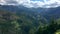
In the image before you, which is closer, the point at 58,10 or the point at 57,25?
the point at 57,25

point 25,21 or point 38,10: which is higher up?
point 38,10

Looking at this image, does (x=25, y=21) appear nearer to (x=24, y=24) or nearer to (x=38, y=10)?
(x=24, y=24)

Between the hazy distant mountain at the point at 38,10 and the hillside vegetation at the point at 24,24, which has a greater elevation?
the hazy distant mountain at the point at 38,10

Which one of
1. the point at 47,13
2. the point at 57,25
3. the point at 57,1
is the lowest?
the point at 57,25

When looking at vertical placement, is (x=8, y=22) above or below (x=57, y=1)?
below

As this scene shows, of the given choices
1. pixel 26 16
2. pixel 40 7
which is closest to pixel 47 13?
pixel 40 7

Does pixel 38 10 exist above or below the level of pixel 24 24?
above

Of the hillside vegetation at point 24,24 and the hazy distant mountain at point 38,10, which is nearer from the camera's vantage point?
the hillside vegetation at point 24,24

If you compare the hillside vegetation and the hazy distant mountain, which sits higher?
the hazy distant mountain

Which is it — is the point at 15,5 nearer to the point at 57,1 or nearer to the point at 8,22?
the point at 8,22

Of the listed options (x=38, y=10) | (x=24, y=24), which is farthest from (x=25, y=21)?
(x=38, y=10)

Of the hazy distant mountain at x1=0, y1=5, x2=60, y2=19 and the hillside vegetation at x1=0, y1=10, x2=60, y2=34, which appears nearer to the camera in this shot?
the hillside vegetation at x1=0, y1=10, x2=60, y2=34
